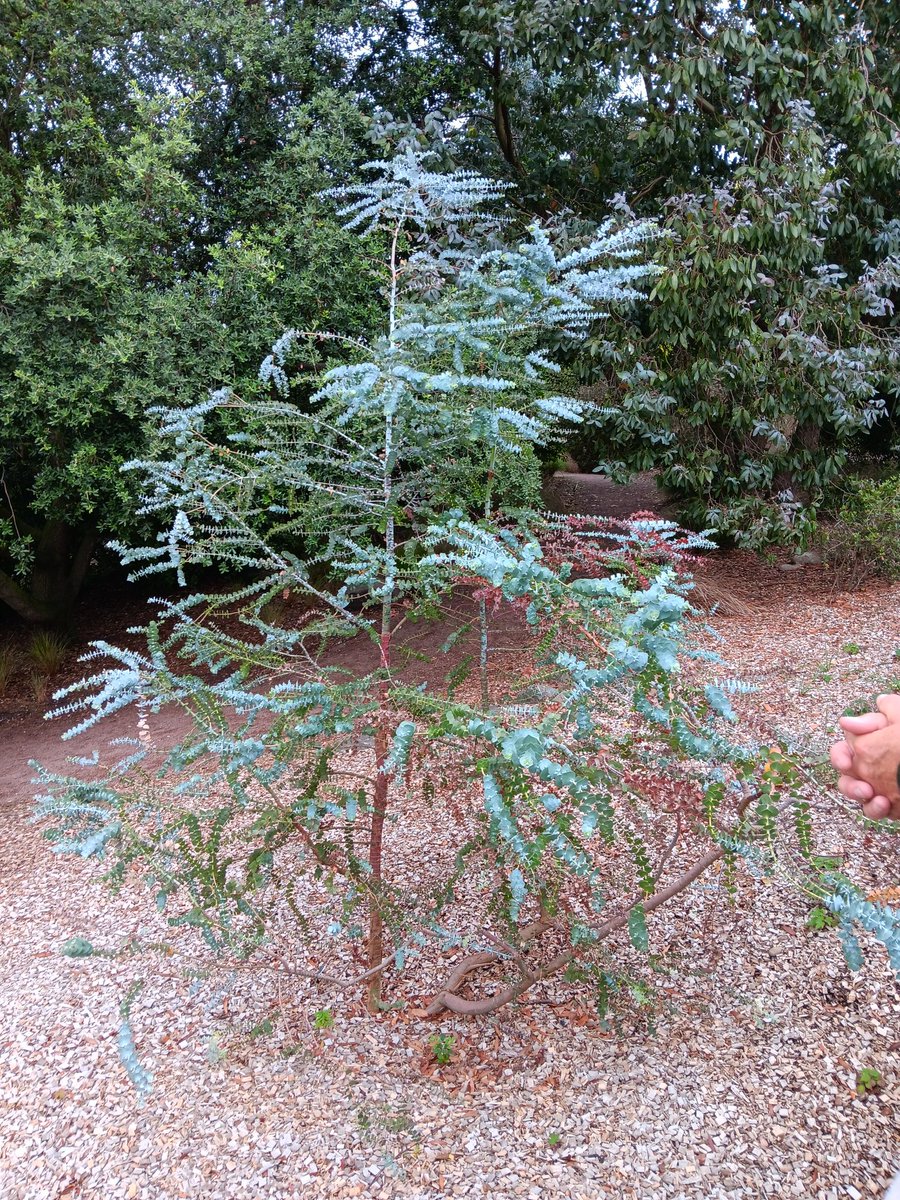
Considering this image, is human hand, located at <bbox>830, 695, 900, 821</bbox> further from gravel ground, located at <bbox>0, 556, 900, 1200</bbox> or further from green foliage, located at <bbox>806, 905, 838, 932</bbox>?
green foliage, located at <bbox>806, 905, 838, 932</bbox>

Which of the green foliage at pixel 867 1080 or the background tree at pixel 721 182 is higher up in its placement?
the background tree at pixel 721 182

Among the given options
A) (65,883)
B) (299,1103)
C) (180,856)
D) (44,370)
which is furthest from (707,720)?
(44,370)

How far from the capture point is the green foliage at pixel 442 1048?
2.16 meters

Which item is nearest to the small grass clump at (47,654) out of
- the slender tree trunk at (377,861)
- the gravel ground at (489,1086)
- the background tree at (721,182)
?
the gravel ground at (489,1086)

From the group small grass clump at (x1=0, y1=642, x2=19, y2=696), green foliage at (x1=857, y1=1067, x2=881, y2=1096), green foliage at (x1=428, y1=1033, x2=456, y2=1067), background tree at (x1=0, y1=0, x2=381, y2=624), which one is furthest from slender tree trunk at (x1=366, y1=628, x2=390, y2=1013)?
small grass clump at (x1=0, y1=642, x2=19, y2=696)

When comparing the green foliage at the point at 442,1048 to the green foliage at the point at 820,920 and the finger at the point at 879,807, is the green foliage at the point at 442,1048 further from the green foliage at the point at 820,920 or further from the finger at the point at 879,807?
the finger at the point at 879,807

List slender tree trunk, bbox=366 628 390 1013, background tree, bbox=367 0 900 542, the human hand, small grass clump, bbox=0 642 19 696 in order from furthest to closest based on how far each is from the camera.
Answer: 1. small grass clump, bbox=0 642 19 696
2. background tree, bbox=367 0 900 542
3. slender tree trunk, bbox=366 628 390 1013
4. the human hand

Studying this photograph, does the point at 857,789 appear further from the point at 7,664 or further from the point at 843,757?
the point at 7,664

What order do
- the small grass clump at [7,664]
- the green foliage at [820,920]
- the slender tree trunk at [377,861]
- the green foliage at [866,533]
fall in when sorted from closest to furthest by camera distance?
the slender tree trunk at [377,861] < the green foliage at [820,920] < the small grass clump at [7,664] < the green foliage at [866,533]

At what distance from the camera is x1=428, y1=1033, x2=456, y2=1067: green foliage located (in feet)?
7.09

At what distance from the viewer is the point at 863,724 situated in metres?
1.41

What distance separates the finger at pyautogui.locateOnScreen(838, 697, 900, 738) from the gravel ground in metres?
1.08

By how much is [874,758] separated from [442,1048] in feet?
4.64

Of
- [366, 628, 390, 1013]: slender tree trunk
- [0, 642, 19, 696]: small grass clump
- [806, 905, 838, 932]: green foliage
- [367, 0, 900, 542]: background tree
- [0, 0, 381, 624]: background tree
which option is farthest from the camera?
[0, 642, 19, 696]: small grass clump
